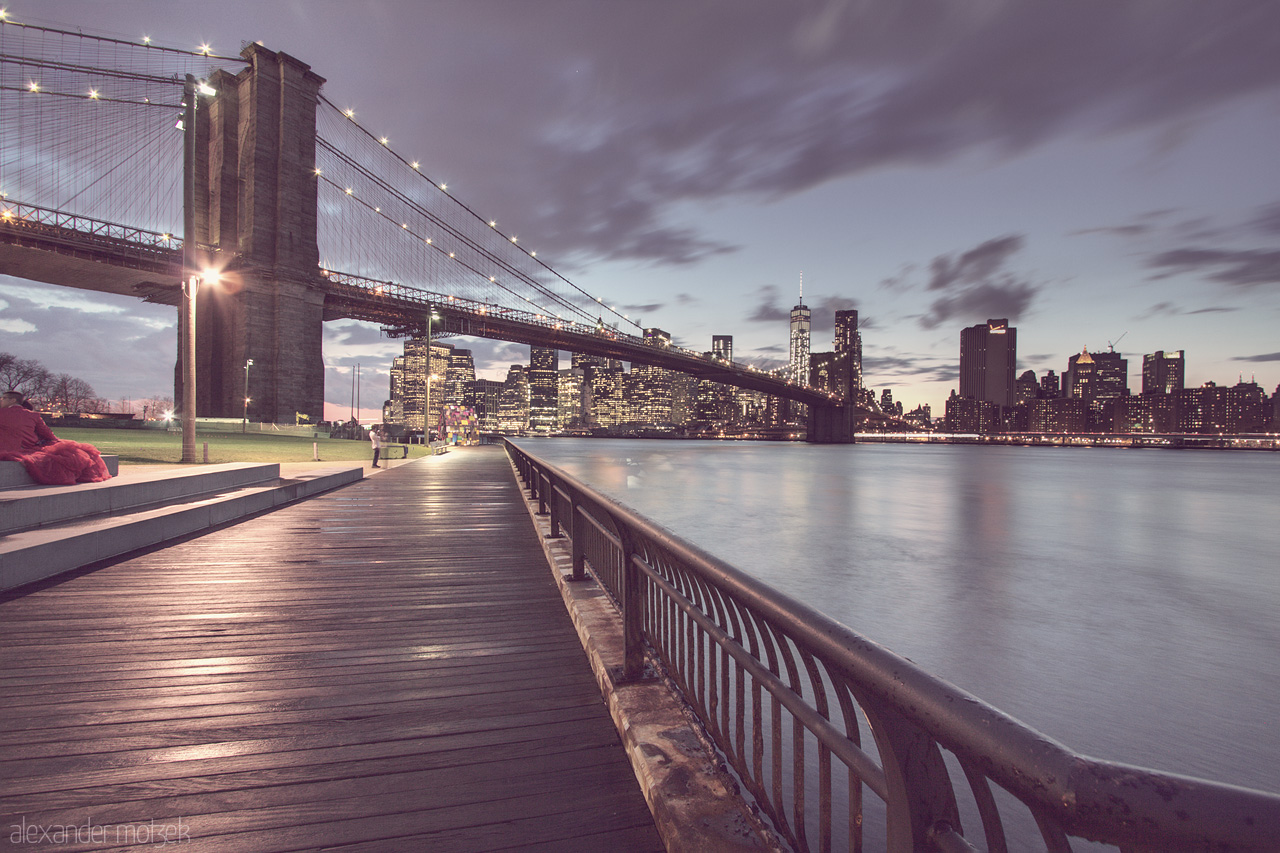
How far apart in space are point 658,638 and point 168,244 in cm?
4995

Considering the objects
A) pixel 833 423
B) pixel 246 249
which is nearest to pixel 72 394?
pixel 246 249

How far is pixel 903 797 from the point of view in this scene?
1.16 m

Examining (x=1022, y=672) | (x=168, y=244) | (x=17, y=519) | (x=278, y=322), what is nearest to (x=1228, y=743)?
(x=1022, y=672)

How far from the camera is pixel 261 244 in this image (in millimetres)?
37438

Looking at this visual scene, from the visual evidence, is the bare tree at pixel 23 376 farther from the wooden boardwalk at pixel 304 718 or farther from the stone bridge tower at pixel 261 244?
the wooden boardwalk at pixel 304 718

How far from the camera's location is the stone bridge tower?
3628 centimetres

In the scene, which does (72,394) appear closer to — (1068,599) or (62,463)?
(62,463)

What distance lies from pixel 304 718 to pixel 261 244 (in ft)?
143

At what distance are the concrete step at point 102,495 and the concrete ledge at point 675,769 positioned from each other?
229 inches

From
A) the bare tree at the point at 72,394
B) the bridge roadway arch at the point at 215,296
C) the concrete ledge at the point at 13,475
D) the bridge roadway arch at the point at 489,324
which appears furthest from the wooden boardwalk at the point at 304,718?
the bare tree at the point at 72,394

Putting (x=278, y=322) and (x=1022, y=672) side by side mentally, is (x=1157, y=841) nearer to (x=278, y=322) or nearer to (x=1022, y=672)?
(x=1022, y=672)

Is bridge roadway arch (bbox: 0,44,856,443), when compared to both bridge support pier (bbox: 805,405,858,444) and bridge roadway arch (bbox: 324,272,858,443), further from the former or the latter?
bridge support pier (bbox: 805,405,858,444)

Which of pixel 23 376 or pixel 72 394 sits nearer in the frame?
pixel 23 376

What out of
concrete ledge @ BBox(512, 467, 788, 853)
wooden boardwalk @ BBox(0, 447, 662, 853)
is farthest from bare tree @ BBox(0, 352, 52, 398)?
concrete ledge @ BBox(512, 467, 788, 853)
